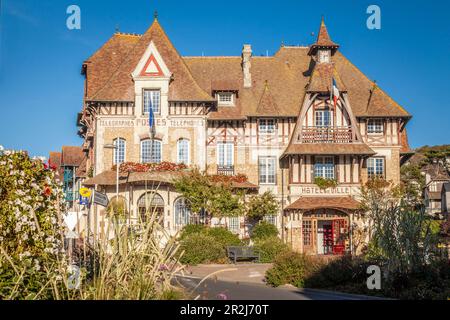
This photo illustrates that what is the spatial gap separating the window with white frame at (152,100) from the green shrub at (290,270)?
17.9m

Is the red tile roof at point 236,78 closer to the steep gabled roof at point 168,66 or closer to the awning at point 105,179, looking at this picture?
the steep gabled roof at point 168,66

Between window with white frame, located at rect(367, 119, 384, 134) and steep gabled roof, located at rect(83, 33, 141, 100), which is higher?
steep gabled roof, located at rect(83, 33, 141, 100)

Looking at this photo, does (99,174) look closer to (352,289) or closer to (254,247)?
(254,247)

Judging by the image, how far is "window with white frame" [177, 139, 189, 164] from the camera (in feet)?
111

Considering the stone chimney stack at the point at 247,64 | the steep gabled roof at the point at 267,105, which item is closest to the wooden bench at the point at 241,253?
the steep gabled roof at the point at 267,105

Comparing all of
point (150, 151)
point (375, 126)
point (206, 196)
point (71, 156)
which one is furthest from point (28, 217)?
point (71, 156)

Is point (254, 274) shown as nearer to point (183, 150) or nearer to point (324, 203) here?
point (324, 203)

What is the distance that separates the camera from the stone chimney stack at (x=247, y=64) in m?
37.3

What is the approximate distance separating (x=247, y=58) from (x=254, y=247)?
15072mm

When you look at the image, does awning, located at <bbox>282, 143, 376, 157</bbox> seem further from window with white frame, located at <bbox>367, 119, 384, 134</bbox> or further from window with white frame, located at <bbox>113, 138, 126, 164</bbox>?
window with white frame, located at <bbox>113, 138, 126, 164</bbox>

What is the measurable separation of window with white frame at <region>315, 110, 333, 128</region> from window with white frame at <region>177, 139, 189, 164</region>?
7672 millimetres

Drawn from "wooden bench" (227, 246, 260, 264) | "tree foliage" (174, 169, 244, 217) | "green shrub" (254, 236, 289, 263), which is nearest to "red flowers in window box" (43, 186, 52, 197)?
"wooden bench" (227, 246, 260, 264)

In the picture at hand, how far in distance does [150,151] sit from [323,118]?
33.4 feet

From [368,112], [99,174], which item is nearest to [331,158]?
[368,112]
